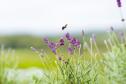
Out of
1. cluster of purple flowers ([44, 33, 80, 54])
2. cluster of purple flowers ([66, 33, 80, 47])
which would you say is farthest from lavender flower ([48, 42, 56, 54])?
cluster of purple flowers ([66, 33, 80, 47])

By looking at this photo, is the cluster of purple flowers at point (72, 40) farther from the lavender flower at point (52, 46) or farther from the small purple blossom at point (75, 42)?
the lavender flower at point (52, 46)

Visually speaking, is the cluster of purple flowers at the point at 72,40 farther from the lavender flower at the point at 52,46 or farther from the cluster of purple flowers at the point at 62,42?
the lavender flower at the point at 52,46

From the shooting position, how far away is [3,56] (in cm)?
723

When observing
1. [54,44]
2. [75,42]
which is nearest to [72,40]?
[75,42]

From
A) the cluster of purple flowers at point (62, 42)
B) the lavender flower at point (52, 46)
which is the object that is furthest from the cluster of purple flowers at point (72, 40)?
the lavender flower at point (52, 46)

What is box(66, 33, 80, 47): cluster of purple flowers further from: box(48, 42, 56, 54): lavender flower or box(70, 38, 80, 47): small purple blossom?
box(48, 42, 56, 54): lavender flower

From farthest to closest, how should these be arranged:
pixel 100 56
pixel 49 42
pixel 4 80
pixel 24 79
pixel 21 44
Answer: pixel 21 44 < pixel 24 79 < pixel 4 80 < pixel 100 56 < pixel 49 42

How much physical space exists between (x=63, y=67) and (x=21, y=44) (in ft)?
121

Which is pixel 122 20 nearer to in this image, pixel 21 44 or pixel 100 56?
pixel 100 56

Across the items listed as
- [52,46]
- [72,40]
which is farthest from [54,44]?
[72,40]

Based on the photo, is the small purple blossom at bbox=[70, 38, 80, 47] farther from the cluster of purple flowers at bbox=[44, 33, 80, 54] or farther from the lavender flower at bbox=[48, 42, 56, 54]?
the lavender flower at bbox=[48, 42, 56, 54]

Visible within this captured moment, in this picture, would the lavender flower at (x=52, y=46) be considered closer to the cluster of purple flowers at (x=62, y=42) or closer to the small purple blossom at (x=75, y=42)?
the cluster of purple flowers at (x=62, y=42)

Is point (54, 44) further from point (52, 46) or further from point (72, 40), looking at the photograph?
point (72, 40)

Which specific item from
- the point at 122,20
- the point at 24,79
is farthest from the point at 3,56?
the point at 122,20
